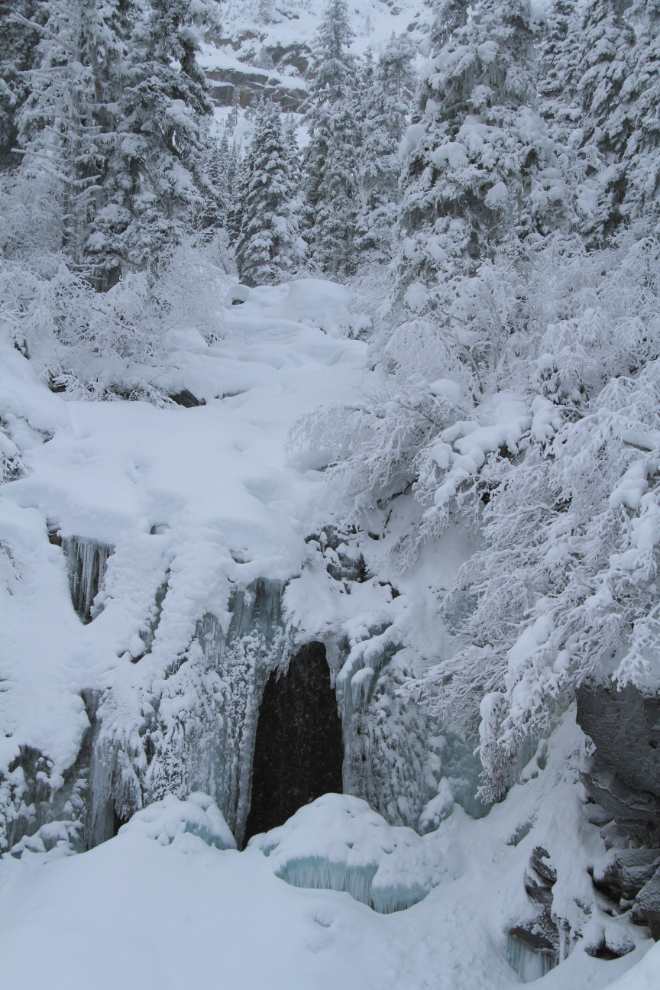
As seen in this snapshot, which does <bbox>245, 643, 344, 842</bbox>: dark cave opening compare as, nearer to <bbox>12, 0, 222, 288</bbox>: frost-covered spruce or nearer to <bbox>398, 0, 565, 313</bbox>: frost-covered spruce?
<bbox>398, 0, 565, 313</bbox>: frost-covered spruce

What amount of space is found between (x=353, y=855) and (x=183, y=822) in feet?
6.29

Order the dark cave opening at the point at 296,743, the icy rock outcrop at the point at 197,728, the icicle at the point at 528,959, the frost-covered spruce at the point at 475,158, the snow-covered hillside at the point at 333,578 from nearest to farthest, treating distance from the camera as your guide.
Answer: the snow-covered hillside at the point at 333,578 → the icicle at the point at 528,959 → the icy rock outcrop at the point at 197,728 → the dark cave opening at the point at 296,743 → the frost-covered spruce at the point at 475,158

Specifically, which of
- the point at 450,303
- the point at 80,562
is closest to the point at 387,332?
the point at 450,303

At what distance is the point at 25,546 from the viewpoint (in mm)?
8320

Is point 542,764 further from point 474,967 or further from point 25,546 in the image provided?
point 25,546

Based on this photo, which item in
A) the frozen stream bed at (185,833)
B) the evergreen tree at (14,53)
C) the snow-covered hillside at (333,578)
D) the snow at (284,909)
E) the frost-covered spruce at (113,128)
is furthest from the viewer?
the evergreen tree at (14,53)

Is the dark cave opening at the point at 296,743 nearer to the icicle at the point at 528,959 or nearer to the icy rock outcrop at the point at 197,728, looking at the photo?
the icy rock outcrop at the point at 197,728

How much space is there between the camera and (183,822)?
7.20 meters

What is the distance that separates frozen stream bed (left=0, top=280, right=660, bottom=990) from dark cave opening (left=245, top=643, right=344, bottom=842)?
437mm

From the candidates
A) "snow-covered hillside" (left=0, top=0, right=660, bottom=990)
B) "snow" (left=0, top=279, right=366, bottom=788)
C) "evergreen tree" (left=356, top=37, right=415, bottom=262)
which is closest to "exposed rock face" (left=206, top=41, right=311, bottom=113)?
"evergreen tree" (left=356, top=37, right=415, bottom=262)

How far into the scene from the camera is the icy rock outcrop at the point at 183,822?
23.2 feet

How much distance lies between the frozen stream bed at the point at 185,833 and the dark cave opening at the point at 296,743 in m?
0.44

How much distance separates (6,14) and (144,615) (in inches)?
A: 605

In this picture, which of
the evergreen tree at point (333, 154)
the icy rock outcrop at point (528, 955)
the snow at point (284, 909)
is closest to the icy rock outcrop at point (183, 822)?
the snow at point (284, 909)
